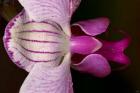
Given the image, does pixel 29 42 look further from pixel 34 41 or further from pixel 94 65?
pixel 94 65

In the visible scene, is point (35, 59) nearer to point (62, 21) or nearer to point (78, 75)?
point (62, 21)

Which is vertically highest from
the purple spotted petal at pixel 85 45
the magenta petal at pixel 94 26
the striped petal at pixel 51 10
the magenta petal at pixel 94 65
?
the striped petal at pixel 51 10

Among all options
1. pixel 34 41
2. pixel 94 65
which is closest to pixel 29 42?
pixel 34 41

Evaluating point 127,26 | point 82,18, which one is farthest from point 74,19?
point 127,26

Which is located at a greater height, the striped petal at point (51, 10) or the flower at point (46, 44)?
the striped petal at point (51, 10)
